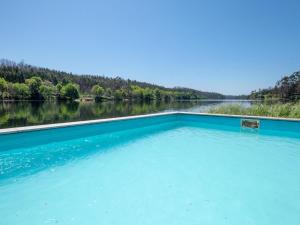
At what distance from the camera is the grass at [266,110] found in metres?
7.39

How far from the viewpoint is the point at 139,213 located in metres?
1.91

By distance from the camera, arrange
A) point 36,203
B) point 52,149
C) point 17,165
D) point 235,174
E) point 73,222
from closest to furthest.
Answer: point 73,222 → point 36,203 → point 235,174 → point 17,165 → point 52,149

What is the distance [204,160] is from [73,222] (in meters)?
2.45

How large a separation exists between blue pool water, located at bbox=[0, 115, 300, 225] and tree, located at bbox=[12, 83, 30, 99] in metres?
39.8

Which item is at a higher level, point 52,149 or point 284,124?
point 284,124

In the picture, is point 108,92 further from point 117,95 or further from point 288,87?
point 288,87

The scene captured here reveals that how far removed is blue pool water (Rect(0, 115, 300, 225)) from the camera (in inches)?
73.9

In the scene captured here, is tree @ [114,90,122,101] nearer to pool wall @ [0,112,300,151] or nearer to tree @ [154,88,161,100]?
tree @ [154,88,161,100]

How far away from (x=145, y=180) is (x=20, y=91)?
43.1m

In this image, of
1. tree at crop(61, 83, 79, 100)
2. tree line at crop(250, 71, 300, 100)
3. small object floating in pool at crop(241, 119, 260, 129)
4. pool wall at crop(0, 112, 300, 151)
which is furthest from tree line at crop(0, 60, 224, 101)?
small object floating in pool at crop(241, 119, 260, 129)

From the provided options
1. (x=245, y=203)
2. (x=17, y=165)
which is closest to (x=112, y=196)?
(x=245, y=203)

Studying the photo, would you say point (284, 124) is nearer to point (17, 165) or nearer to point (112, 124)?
point (112, 124)

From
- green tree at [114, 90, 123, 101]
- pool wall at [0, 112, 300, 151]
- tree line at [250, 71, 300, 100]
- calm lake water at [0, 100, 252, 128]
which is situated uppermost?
tree line at [250, 71, 300, 100]

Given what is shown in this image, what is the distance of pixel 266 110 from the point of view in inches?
313
